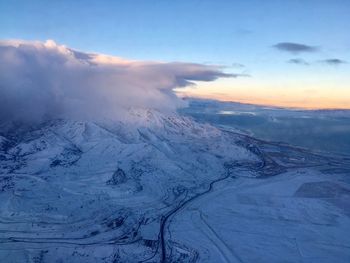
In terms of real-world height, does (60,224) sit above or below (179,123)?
below

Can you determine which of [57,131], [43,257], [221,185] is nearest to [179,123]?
[57,131]

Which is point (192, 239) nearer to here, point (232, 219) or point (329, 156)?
point (232, 219)

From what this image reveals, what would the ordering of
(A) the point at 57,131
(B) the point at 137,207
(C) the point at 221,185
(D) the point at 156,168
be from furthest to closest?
(A) the point at 57,131 < (D) the point at 156,168 < (C) the point at 221,185 < (B) the point at 137,207

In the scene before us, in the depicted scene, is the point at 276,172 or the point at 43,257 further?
the point at 276,172

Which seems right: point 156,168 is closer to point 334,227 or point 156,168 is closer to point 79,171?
point 79,171

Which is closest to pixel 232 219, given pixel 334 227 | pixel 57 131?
pixel 334 227

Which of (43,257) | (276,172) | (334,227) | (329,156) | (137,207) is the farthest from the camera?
(329,156)
